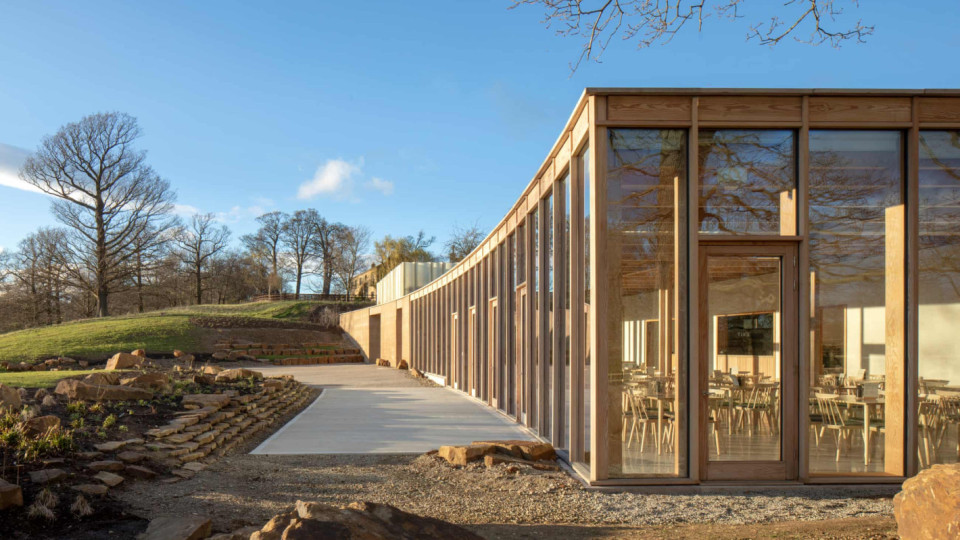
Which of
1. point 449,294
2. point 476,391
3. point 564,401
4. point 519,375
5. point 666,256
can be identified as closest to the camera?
point 666,256

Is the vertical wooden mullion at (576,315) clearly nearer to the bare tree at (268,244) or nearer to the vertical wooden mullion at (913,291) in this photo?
the vertical wooden mullion at (913,291)

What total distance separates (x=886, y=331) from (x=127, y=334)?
30730mm

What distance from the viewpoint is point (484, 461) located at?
8.09 meters

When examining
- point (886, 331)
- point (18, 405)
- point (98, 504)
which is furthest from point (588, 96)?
point (18, 405)

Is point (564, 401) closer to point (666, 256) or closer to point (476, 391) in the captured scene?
point (666, 256)

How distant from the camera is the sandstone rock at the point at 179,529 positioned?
190 inches

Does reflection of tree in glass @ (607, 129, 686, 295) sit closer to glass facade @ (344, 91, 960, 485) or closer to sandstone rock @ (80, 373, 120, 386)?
glass facade @ (344, 91, 960, 485)

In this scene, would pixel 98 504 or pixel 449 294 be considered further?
pixel 449 294

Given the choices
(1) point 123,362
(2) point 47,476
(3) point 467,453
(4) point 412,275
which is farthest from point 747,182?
(4) point 412,275

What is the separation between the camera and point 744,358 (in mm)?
7078

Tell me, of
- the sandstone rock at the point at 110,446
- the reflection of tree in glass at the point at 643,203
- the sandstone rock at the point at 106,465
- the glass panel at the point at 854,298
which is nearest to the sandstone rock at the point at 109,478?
the sandstone rock at the point at 106,465

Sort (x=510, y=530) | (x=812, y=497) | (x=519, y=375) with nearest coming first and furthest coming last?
1. (x=510, y=530)
2. (x=812, y=497)
3. (x=519, y=375)

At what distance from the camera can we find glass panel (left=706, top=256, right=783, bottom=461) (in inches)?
273

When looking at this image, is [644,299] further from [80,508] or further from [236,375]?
[236,375]
